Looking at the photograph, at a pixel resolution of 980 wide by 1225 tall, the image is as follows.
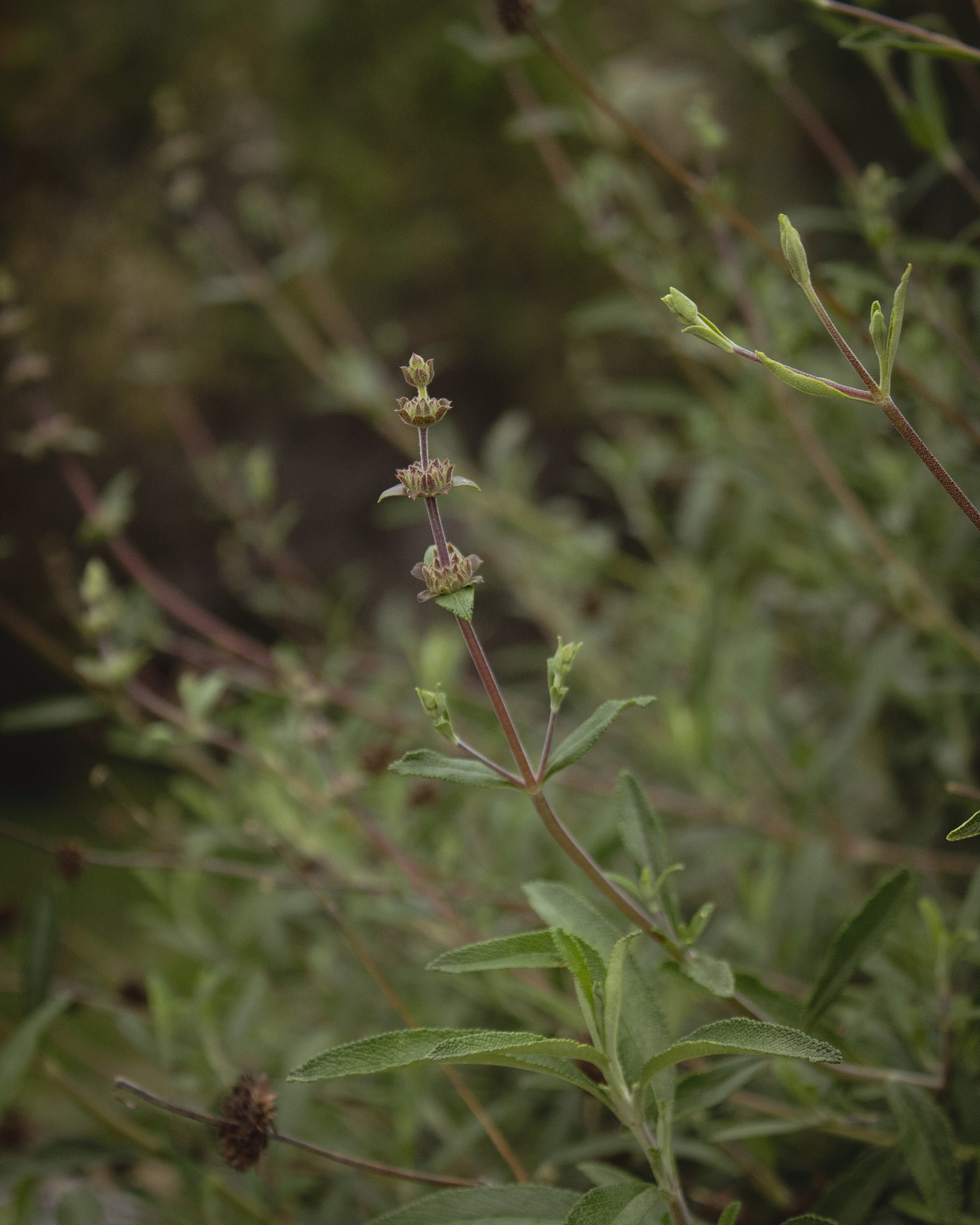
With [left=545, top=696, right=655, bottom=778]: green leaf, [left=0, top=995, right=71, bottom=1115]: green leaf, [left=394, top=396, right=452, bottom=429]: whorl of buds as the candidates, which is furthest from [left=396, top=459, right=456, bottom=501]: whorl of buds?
[left=0, top=995, right=71, bottom=1115]: green leaf

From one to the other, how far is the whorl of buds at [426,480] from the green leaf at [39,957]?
0.55 meters

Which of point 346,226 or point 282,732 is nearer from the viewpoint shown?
point 282,732

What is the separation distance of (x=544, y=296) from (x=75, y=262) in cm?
92

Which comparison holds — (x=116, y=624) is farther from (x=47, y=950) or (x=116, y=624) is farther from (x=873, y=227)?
(x=873, y=227)

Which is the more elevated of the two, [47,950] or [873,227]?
[873,227]

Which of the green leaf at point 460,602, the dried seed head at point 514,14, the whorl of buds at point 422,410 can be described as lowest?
the green leaf at point 460,602

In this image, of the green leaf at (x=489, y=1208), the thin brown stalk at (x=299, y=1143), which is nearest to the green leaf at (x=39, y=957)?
the thin brown stalk at (x=299, y=1143)

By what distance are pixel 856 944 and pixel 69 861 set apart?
1.91 ft

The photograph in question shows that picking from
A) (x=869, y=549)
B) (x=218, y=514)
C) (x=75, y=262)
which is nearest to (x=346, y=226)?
(x=75, y=262)

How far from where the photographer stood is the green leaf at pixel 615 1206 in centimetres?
37

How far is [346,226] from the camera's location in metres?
1.79

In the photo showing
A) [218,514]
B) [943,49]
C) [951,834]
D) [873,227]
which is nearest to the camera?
[951,834]

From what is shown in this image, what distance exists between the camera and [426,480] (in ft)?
1.17

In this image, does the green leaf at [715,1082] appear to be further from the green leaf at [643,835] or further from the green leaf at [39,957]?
the green leaf at [39,957]
